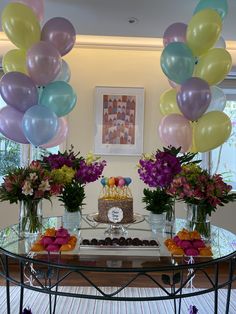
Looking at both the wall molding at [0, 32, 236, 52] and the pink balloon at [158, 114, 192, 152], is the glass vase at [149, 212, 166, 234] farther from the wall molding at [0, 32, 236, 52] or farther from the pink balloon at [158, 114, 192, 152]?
the wall molding at [0, 32, 236, 52]

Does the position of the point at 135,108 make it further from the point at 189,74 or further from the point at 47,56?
the point at 47,56

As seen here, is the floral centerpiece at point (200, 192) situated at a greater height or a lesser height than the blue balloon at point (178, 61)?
lesser

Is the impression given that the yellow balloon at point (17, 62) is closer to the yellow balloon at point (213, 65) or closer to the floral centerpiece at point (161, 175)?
the floral centerpiece at point (161, 175)

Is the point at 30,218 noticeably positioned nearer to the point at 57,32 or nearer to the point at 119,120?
the point at 57,32

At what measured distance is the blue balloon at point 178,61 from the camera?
2.27 m

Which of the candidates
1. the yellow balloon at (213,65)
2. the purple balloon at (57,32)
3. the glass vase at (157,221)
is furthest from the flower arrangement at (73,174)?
the yellow balloon at (213,65)

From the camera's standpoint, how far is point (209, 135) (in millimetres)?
2330

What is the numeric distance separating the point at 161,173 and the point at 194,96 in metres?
0.65

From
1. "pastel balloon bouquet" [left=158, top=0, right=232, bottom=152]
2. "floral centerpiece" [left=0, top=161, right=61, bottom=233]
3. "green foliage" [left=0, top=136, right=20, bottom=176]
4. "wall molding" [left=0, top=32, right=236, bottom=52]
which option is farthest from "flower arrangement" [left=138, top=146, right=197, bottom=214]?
"green foliage" [left=0, top=136, right=20, bottom=176]

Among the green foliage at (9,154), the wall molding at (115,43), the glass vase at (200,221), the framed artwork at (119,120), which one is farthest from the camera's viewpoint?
the green foliage at (9,154)

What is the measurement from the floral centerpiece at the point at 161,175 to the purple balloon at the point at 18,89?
934mm

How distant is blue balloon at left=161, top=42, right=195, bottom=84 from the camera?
2271 mm

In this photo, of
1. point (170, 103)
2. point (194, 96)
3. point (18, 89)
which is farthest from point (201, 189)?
point (18, 89)

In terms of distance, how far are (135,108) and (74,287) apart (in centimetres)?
204
